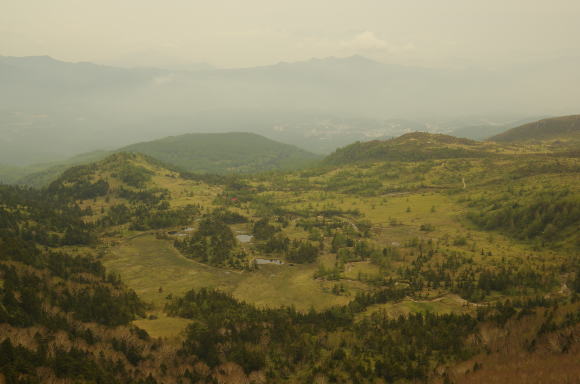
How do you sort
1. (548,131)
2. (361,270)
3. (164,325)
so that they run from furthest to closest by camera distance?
(548,131)
(361,270)
(164,325)

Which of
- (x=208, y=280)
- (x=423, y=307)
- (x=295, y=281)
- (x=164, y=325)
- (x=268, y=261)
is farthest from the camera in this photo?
(x=268, y=261)

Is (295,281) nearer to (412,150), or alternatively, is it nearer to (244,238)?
(244,238)

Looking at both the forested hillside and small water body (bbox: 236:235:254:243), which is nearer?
the forested hillside

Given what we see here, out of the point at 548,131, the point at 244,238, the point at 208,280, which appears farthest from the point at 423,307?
the point at 548,131

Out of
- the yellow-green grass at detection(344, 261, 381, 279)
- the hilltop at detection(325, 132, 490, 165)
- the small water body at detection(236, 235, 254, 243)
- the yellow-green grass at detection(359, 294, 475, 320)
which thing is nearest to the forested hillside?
the yellow-green grass at detection(359, 294, 475, 320)

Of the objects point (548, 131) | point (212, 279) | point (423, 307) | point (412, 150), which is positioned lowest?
point (212, 279)

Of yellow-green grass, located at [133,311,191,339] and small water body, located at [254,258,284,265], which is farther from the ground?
yellow-green grass, located at [133,311,191,339]

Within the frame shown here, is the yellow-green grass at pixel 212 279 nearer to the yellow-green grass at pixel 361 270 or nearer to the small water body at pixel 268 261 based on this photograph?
the small water body at pixel 268 261

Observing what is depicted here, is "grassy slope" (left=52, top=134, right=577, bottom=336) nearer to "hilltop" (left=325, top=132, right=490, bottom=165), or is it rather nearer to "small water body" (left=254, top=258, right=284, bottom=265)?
"small water body" (left=254, top=258, right=284, bottom=265)
